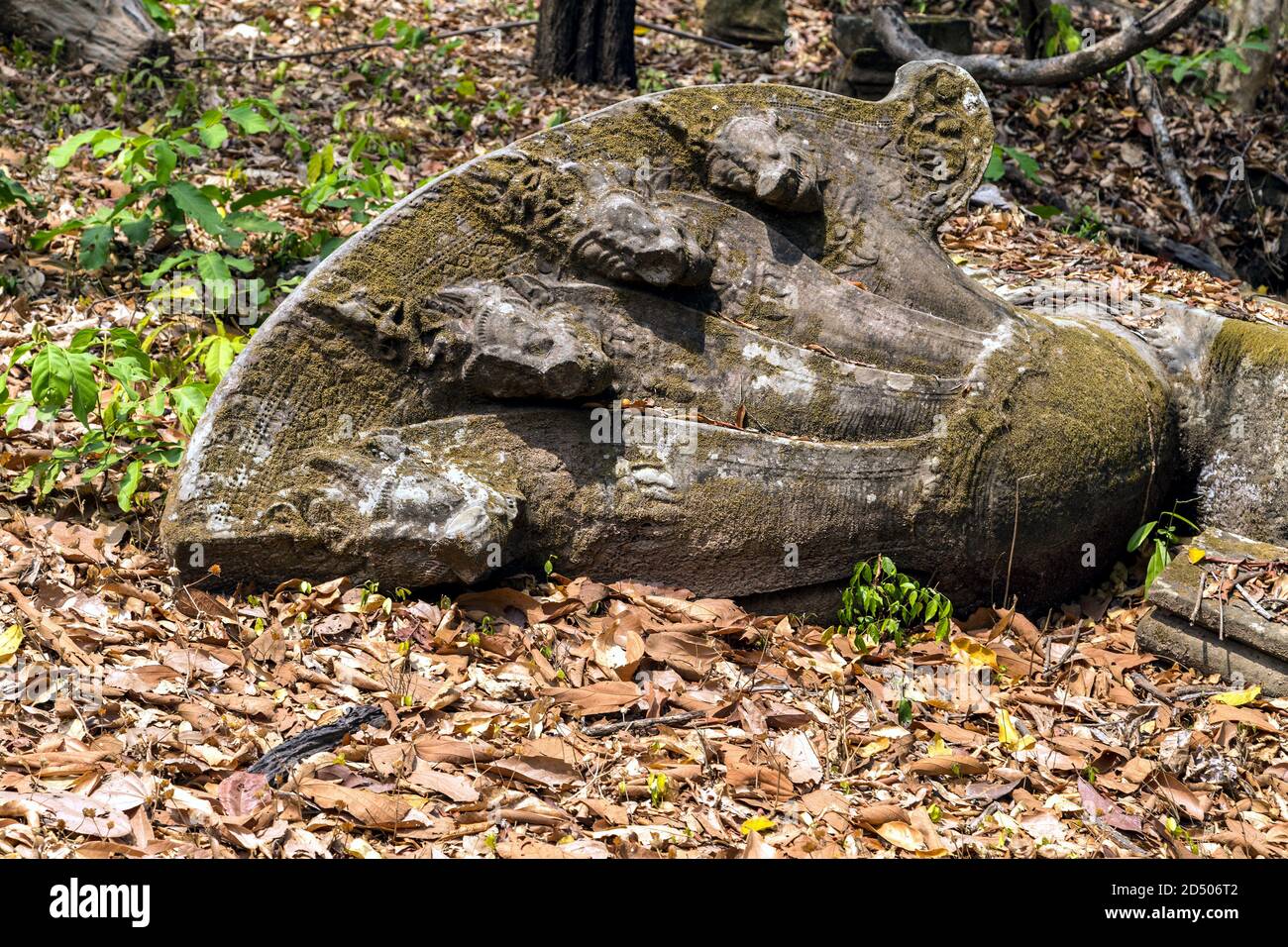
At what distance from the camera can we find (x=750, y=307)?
4.14 m

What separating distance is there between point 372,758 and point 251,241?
3374mm

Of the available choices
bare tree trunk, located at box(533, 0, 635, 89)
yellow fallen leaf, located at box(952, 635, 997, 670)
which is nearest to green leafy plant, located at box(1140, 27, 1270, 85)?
bare tree trunk, located at box(533, 0, 635, 89)

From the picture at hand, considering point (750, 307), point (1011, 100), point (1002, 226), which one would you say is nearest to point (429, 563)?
point (750, 307)

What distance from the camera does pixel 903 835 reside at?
308 cm

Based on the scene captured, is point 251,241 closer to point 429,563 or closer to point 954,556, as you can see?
point 429,563

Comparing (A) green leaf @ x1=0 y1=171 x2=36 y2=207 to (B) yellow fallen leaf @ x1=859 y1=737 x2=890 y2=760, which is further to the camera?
(A) green leaf @ x1=0 y1=171 x2=36 y2=207

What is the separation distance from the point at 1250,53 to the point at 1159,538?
611cm

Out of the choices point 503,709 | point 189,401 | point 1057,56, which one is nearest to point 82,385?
point 189,401

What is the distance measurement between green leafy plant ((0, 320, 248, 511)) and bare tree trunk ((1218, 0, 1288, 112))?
769cm

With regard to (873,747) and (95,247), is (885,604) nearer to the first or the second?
(873,747)

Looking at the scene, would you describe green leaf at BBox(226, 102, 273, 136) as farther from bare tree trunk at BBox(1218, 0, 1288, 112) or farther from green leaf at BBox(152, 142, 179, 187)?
bare tree trunk at BBox(1218, 0, 1288, 112)

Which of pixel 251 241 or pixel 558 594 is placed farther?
pixel 251 241

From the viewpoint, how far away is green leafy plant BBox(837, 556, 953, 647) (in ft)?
13.0

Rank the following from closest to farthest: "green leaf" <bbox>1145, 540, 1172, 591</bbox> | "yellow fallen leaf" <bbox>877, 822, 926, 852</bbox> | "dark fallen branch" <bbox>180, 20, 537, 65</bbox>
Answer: "yellow fallen leaf" <bbox>877, 822, 926, 852</bbox> → "green leaf" <bbox>1145, 540, 1172, 591</bbox> → "dark fallen branch" <bbox>180, 20, 537, 65</bbox>
